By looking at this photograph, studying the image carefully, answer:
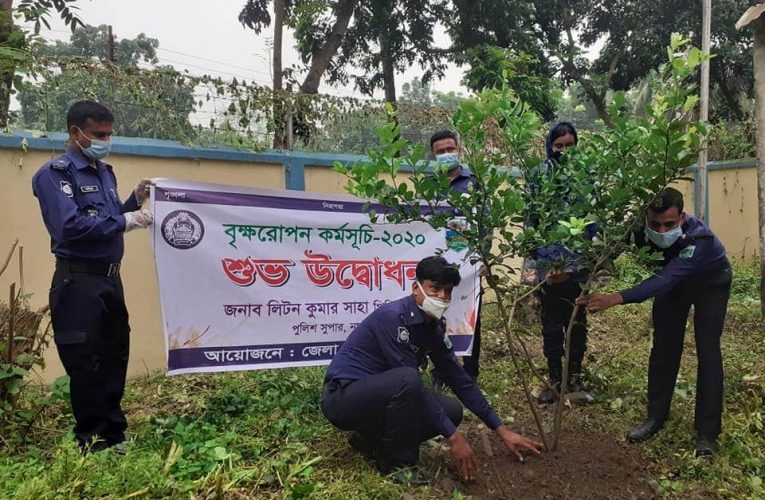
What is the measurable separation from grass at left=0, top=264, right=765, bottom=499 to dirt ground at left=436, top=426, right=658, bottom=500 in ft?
0.41

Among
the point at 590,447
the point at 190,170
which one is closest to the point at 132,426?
the point at 190,170

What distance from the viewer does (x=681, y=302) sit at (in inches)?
125

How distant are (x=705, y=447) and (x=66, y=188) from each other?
11.1 ft

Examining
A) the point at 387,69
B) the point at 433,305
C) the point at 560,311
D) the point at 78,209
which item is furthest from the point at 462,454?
the point at 387,69

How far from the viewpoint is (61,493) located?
2.13 metres

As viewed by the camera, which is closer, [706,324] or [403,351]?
[403,351]

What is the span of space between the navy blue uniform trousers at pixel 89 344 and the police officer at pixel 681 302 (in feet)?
7.58

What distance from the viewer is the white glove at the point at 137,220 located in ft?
9.51

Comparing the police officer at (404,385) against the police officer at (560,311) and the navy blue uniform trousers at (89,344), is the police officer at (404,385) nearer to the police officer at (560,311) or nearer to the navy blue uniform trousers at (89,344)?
the police officer at (560,311)

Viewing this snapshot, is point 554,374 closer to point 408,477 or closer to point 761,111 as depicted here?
point 408,477

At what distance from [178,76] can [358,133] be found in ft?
5.53

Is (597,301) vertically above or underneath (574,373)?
above

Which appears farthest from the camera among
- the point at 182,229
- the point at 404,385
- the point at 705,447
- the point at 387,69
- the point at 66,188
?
the point at 387,69

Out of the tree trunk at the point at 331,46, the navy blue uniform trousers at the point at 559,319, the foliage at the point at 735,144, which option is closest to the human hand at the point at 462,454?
the navy blue uniform trousers at the point at 559,319
